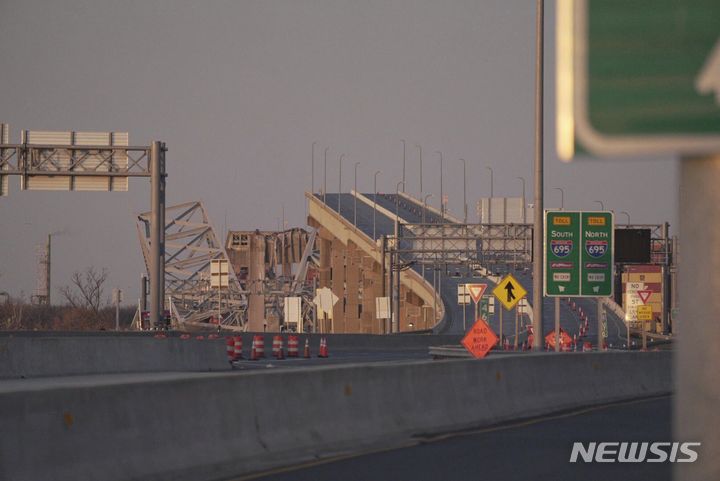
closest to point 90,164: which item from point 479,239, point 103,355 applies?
point 103,355

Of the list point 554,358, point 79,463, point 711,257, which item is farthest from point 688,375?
point 554,358

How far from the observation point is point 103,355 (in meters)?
32.7

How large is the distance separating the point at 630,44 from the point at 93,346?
Result: 99.9 feet

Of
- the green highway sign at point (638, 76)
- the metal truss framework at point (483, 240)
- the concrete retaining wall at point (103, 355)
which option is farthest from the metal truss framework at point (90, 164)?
the green highway sign at point (638, 76)

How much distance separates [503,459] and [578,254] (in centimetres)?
1786

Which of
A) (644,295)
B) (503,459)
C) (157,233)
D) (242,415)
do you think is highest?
(157,233)

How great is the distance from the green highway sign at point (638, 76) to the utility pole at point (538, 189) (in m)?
27.1

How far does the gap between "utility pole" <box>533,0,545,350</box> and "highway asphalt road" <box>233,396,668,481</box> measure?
9.14 metres

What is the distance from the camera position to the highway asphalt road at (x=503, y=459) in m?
13.8

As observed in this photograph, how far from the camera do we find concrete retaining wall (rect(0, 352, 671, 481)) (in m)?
10.9

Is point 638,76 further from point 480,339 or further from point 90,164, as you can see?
point 90,164

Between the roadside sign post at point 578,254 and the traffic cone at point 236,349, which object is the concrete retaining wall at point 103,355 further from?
the roadside sign post at point 578,254

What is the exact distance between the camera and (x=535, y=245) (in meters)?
30.4

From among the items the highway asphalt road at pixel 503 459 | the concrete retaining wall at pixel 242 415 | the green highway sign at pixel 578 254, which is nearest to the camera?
the concrete retaining wall at pixel 242 415
